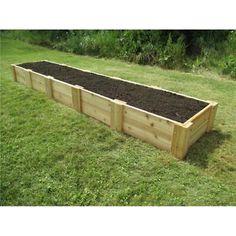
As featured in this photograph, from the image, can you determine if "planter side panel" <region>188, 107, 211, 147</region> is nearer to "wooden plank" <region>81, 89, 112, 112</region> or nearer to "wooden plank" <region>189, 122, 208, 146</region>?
"wooden plank" <region>189, 122, 208, 146</region>

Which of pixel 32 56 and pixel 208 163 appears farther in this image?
pixel 32 56

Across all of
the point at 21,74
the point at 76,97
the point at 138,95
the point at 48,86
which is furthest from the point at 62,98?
the point at 21,74

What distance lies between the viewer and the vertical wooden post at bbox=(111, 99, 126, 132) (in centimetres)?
368

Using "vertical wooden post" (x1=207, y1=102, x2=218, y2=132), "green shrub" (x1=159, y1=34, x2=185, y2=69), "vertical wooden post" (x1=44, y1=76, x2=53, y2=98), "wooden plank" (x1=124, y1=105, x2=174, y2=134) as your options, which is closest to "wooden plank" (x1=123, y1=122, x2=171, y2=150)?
"wooden plank" (x1=124, y1=105, x2=174, y2=134)

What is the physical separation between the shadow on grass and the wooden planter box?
0.08 m

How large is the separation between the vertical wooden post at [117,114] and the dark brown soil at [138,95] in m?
0.30

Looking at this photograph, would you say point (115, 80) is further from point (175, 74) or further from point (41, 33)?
point (41, 33)

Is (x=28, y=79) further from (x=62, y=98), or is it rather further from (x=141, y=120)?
(x=141, y=120)

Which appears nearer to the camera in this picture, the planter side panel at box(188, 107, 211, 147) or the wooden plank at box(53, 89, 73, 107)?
the planter side panel at box(188, 107, 211, 147)

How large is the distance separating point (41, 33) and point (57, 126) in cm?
957

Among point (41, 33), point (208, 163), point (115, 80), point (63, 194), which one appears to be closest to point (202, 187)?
point (208, 163)

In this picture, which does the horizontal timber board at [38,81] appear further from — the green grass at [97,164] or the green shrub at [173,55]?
the green shrub at [173,55]

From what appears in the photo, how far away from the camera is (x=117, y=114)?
12.3 ft

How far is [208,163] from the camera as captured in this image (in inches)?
126
